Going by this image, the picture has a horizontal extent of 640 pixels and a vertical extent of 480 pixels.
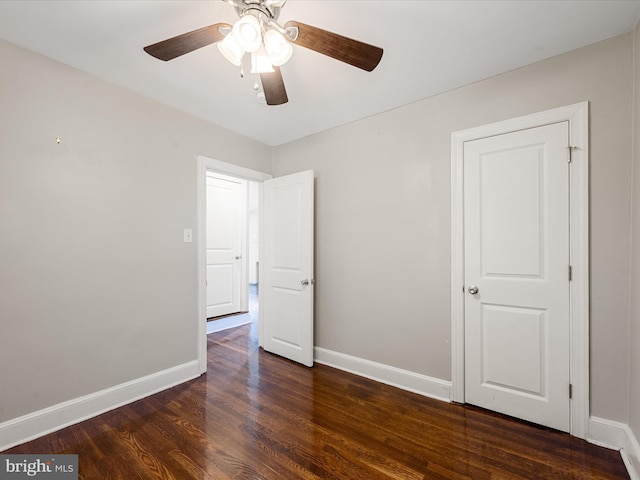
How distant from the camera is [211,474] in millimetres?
1576

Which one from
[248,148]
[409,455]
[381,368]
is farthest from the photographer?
[248,148]

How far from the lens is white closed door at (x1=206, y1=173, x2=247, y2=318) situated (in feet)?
15.4

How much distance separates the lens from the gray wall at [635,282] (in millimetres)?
1612

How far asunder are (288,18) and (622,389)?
9.59ft

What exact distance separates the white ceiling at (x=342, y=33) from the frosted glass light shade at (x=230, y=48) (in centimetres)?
30

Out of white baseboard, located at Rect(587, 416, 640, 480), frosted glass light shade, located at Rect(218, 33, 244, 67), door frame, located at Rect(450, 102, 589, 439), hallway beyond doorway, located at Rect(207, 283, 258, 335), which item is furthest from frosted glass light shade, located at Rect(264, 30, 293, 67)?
hallway beyond doorway, located at Rect(207, 283, 258, 335)

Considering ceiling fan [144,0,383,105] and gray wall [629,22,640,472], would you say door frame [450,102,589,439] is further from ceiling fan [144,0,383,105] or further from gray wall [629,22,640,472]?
ceiling fan [144,0,383,105]

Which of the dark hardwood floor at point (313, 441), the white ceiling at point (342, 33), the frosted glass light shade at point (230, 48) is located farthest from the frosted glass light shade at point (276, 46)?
the dark hardwood floor at point (313, 441)

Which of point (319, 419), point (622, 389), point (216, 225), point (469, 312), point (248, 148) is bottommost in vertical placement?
point (319, 419)

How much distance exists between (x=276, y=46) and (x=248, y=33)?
0.16 metres

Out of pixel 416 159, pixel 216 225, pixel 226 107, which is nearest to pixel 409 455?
pixel 416 159

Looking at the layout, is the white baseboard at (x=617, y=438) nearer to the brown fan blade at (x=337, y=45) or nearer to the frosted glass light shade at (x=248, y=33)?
the brown fan blade at (x=337, y=45)

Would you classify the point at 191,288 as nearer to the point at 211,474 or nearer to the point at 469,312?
the point at 211,474

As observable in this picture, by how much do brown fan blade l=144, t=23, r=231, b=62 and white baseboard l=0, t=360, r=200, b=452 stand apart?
233cm
